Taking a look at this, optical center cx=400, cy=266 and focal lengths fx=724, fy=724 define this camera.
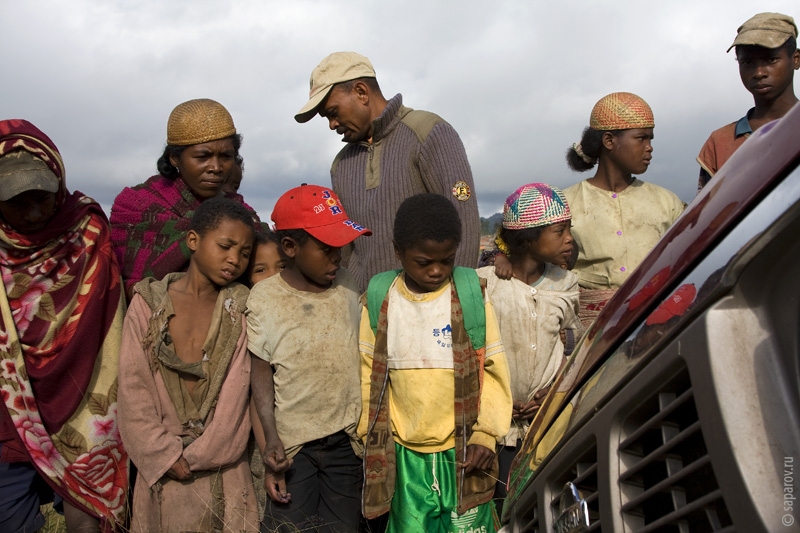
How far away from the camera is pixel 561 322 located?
359 centimetres

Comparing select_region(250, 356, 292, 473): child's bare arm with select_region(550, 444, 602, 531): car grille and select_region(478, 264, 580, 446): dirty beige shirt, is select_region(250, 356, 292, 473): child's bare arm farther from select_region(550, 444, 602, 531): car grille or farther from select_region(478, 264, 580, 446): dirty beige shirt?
select_region(550, 444, 602, 531): car grille

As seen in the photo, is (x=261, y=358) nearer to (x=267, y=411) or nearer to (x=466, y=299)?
(x=267, y=411)

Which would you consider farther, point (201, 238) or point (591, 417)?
point (201, 238)

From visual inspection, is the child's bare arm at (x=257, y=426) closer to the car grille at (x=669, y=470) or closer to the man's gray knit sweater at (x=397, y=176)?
the man's gray knit sweater at (x=397, y=176)

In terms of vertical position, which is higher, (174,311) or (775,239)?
(174,311)

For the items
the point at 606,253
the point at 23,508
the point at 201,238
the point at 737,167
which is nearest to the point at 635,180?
the point at 606,253

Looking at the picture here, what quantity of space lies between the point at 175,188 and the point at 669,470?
10.6ft

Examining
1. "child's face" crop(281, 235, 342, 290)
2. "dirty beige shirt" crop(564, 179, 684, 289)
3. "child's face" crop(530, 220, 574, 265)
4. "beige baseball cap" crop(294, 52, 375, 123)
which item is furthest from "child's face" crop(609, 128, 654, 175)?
"child's face" crop(281, 235, 342, 290)

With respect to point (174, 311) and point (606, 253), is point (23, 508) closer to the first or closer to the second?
point (174, 311)

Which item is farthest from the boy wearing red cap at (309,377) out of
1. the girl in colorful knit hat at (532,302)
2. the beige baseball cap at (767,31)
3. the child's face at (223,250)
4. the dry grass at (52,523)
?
the beige baseball cap at (767,31)

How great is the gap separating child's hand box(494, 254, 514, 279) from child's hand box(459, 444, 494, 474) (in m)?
0.90

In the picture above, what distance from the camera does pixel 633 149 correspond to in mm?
4367

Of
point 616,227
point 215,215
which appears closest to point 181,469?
point 215,215

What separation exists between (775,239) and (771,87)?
390 cm
